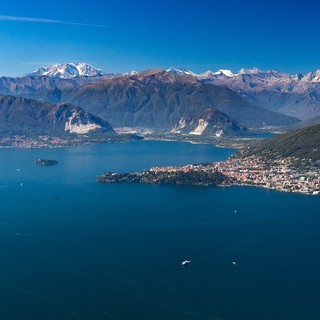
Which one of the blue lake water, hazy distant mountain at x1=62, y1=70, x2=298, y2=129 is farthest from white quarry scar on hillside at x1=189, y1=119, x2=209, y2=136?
the blue lake water

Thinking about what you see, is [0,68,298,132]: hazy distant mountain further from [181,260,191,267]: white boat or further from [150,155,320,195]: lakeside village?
[181,260,191,267]: white boat

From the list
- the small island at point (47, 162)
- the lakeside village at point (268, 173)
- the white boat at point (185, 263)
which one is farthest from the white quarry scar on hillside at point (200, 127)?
the white boat at point (185, 263)

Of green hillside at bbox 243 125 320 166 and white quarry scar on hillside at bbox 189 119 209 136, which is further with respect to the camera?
white quarry scar on hillside at bbox 189 119 209 136

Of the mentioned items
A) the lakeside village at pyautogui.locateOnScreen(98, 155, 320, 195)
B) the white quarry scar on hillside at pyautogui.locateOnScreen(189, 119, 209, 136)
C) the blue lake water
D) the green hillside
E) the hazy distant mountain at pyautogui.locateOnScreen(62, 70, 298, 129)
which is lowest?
the blue lake water

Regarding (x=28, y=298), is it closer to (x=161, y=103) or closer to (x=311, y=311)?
(x=311, y=311)

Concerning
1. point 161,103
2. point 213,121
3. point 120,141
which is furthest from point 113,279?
point 161,103

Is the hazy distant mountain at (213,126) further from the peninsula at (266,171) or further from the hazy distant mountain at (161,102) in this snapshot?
the peninsula at (266,171)

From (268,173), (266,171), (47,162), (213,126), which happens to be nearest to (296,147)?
(266,171)
